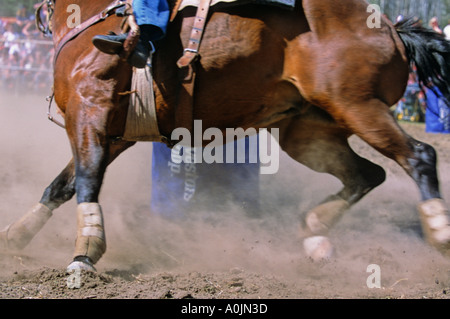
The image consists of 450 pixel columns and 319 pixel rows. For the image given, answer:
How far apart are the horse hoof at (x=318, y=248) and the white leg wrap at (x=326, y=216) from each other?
0.26 ft

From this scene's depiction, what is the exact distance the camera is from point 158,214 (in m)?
5.01

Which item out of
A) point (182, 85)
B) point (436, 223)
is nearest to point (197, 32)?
point (182, 85)

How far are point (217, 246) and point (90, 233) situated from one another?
148cm

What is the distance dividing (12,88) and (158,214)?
933 cm

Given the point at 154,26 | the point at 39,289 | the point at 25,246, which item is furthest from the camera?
the point at 25,246

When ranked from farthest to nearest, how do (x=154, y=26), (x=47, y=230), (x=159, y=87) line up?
Answer: (x=47, y=230) < (x=159, y=87) < (x=154, y=26)

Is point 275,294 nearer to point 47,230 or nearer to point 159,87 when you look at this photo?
point 159,87

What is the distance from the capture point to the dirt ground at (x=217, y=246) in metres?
3.17

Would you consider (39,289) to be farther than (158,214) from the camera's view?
No

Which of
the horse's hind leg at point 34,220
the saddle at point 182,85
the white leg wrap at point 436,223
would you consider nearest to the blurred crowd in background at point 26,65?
the horse's hind leg at point 34,220

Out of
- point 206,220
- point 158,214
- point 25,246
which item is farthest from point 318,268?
point 25,246

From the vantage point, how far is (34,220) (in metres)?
3.78

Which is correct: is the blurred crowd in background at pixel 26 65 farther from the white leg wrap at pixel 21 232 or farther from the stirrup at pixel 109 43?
the stirrup at pixel 109 43

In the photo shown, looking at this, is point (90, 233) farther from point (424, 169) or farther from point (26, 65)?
point (26, 65)
